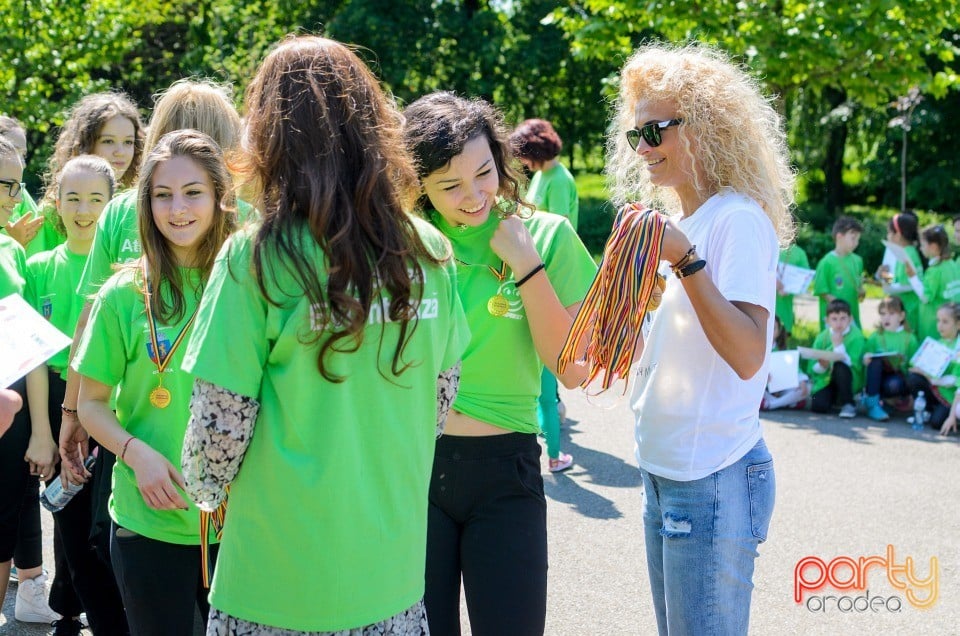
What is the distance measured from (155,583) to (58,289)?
1.69 metres

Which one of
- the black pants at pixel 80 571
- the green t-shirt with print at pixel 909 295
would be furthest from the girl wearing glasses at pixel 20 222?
the green t-shirt with print at pixel 909 295

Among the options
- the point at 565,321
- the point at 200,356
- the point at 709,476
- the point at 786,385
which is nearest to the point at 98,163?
the point at 565,321

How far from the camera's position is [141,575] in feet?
8.86

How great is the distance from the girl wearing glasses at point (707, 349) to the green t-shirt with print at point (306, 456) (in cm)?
81

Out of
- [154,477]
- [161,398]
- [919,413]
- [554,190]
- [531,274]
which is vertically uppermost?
[554,190]

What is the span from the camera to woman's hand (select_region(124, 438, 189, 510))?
100 inches

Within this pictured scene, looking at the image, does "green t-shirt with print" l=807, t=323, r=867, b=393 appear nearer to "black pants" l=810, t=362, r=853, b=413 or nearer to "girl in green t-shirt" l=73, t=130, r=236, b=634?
"black pants" l=810, t=362, r=853, b=413

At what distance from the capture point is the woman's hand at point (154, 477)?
254cm

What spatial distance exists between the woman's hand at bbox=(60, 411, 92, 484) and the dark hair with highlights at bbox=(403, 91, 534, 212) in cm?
132

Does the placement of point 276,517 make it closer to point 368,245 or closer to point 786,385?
point 368,245

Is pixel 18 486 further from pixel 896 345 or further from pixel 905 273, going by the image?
pixel 905 273

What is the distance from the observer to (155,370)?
2734mm

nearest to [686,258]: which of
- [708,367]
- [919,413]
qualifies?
[708,367]

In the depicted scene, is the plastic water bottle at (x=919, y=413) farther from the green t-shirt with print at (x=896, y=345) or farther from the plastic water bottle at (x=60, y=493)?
the plastic water bottle at (x=60, y=493)
